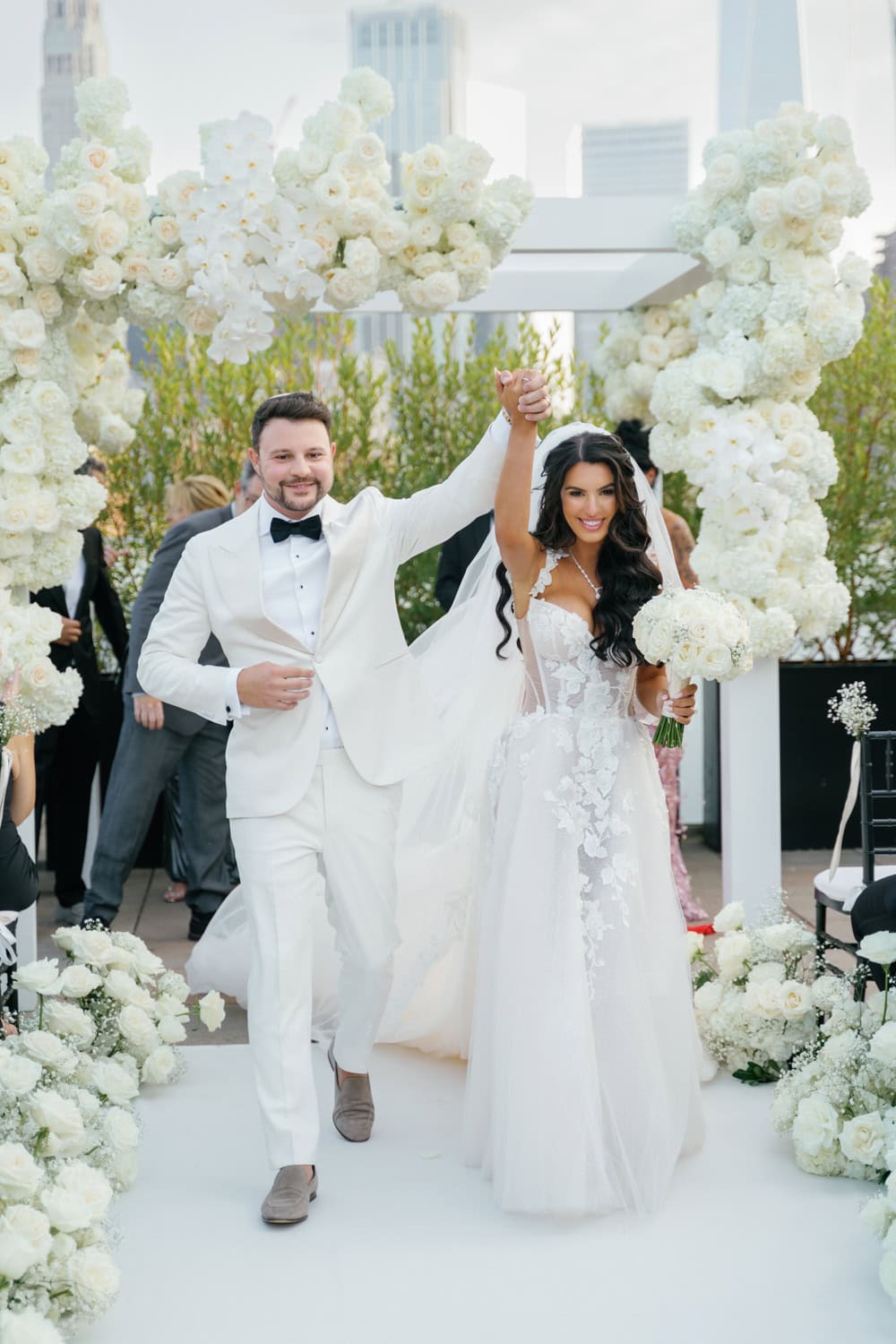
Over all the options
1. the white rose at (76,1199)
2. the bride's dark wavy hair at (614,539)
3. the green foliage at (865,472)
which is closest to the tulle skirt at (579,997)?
the bride's dark wavy hair at (614,539)

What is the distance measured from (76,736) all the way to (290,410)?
3.47 m

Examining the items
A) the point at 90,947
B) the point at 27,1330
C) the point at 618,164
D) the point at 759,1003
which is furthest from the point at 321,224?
the point at 618,164

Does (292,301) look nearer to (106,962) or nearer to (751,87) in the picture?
(106,962)

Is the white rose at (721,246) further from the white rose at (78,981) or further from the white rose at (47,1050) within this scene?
the white rose at (47,1050)

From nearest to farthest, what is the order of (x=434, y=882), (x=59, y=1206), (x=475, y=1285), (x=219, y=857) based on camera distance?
(x=59, y=1206) → (x=475, y=1285) → (x=434, y=882) → (x=219, y=857)

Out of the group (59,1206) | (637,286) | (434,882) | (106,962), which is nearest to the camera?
(59,1206)

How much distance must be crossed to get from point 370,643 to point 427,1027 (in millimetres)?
1486

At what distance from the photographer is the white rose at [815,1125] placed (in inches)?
133

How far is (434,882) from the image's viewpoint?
4.43 meters

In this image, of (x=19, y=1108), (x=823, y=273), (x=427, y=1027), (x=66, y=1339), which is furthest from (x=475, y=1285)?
(x=823, y=273)

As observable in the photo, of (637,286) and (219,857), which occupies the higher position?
(637,286)

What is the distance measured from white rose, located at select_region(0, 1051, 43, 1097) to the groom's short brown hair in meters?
1.51

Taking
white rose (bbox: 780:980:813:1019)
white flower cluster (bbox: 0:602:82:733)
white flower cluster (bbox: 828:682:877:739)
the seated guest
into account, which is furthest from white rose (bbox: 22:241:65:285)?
white rose (bbox: 780:980:813:1019)

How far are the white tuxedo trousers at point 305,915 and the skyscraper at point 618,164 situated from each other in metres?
3.23
